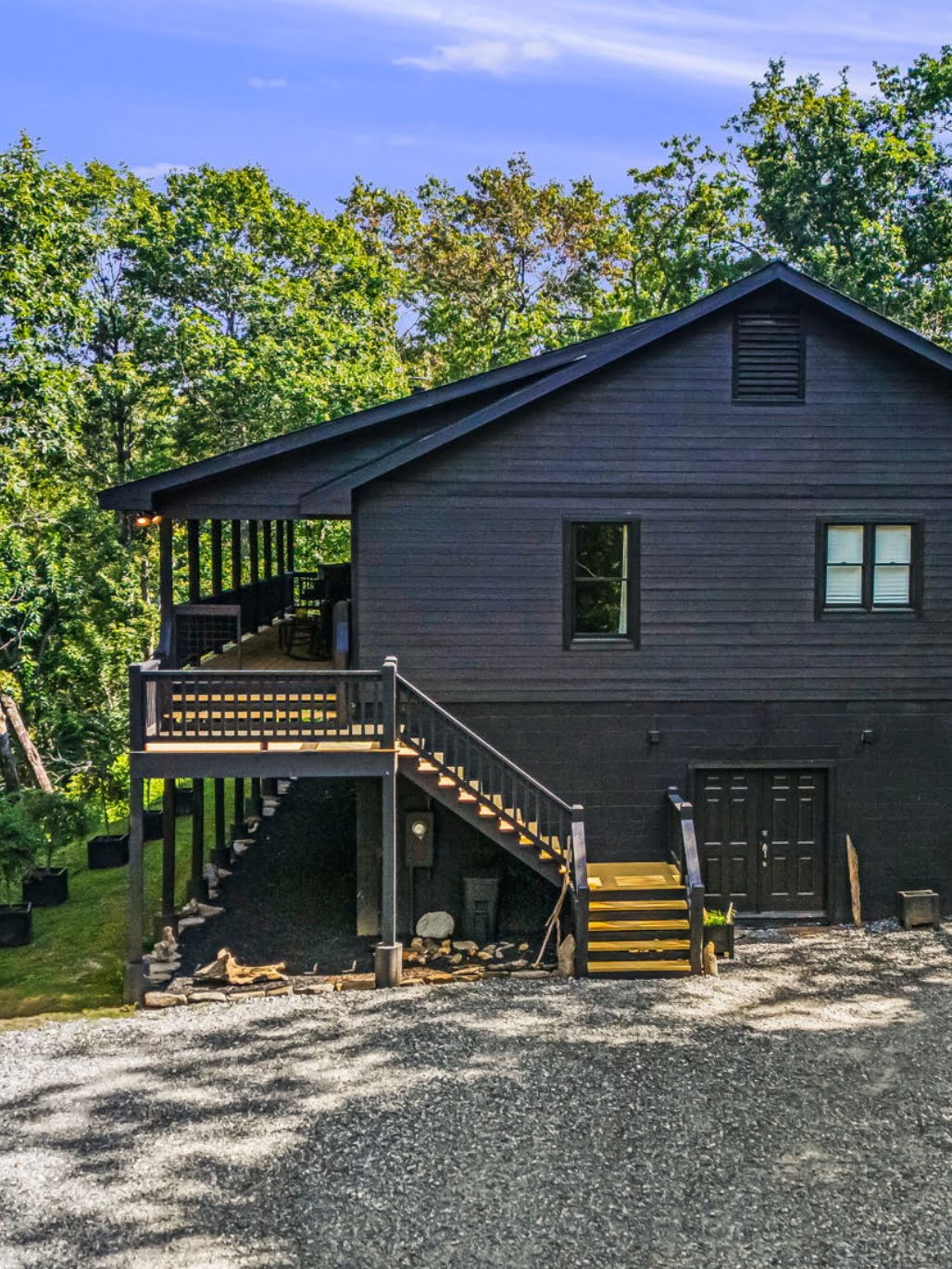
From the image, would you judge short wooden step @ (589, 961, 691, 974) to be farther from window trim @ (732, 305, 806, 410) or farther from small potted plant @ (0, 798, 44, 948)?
small potted plant @ (0, 798, 44, 948)

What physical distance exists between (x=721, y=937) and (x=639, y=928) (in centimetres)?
123

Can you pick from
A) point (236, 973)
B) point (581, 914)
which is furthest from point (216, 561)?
point (581, 914)

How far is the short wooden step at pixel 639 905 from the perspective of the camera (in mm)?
13406

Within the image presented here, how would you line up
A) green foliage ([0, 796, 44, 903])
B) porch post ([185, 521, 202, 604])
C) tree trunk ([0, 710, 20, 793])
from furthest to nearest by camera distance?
1. tree trunk ([0, 710, 20, 793])
2. green foliage ([0, 796, 44, 903])
3. porch post ([185, 521, 202, 604])

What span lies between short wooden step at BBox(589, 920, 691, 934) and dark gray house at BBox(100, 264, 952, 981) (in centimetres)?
62

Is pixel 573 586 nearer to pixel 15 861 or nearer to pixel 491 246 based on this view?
pixel 15 861

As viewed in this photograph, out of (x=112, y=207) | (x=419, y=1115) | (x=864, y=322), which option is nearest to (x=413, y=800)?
(x=419, y=1115)

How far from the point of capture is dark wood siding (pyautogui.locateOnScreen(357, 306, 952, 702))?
14375mm

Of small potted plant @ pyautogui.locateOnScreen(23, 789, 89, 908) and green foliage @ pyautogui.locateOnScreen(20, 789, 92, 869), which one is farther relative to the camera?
green foliage @ pyautogui.locateOnScreen(20, 789, 92, 869)

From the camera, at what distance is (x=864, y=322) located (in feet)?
46.6

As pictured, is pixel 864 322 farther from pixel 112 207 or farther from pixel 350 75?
pixel 112 207

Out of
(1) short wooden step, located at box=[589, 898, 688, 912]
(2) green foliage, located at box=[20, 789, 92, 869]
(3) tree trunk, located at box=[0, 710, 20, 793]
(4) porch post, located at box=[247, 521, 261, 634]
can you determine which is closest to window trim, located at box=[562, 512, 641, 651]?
(1) short wooden step, located at box=[589, 898, 688, 912]

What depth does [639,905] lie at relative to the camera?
1350 cm

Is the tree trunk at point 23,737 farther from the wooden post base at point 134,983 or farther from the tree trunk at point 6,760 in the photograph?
the wooden post base at point 134,983
